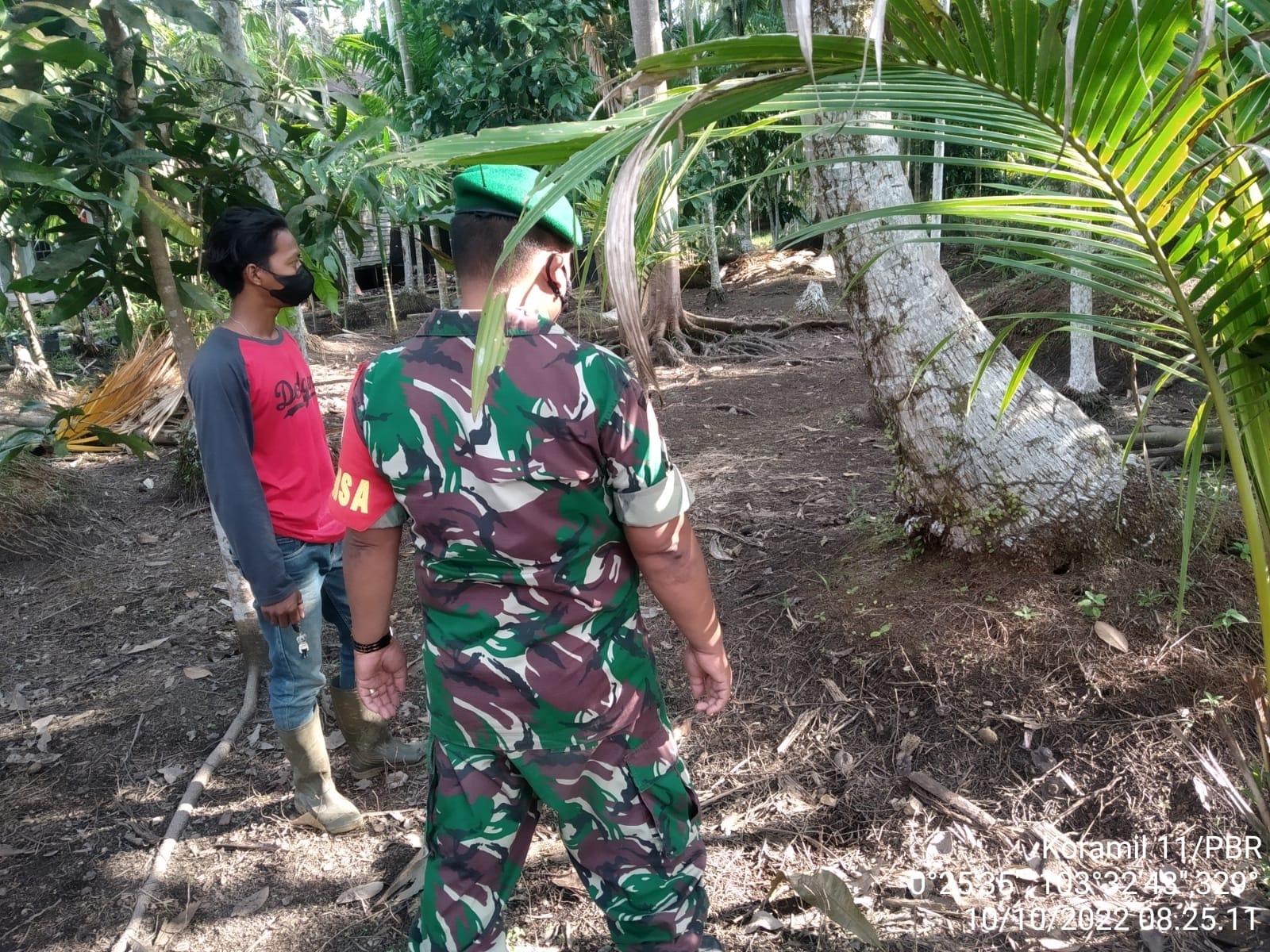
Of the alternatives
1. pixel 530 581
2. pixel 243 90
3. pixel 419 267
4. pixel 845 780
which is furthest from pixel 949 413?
pixel 419 267

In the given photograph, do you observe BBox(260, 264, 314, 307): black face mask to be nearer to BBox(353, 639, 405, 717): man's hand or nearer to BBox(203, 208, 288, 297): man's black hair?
BBox(203, 208, 288, 297): man's black hair

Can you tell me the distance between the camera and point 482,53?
461 inches

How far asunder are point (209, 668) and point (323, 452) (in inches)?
71.7

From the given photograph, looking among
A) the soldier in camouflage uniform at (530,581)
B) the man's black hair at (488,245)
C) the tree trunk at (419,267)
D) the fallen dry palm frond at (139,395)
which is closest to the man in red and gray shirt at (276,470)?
the soldier in camouflage uniform at (530,581)

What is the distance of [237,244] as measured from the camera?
254cm

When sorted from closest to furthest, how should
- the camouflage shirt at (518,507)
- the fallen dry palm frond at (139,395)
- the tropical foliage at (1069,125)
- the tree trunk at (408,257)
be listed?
the tropical foliage at (1069,125), the camouflage shirt at (518,507), the fallen dry palm frond at (139,395), the tree trunk at (408,257)

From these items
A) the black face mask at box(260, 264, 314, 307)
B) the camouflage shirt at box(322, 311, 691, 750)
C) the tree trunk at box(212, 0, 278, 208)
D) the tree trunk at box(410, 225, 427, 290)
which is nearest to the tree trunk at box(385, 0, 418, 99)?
the tree trunk at box(410, 225, 427, 290)

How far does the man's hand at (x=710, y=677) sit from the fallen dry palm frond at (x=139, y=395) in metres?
6.61

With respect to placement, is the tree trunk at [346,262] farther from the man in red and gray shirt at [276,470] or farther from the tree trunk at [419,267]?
the tree trunk at [419,267]

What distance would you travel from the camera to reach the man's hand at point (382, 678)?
6.61ft

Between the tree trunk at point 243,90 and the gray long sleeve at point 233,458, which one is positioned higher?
the tree trunk at point 243,90

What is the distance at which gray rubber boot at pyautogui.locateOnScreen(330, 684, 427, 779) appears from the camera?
10.4ft

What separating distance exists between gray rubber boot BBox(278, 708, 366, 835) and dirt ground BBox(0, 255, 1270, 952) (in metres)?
0.08

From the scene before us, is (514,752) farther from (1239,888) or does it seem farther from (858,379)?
(858,379)
